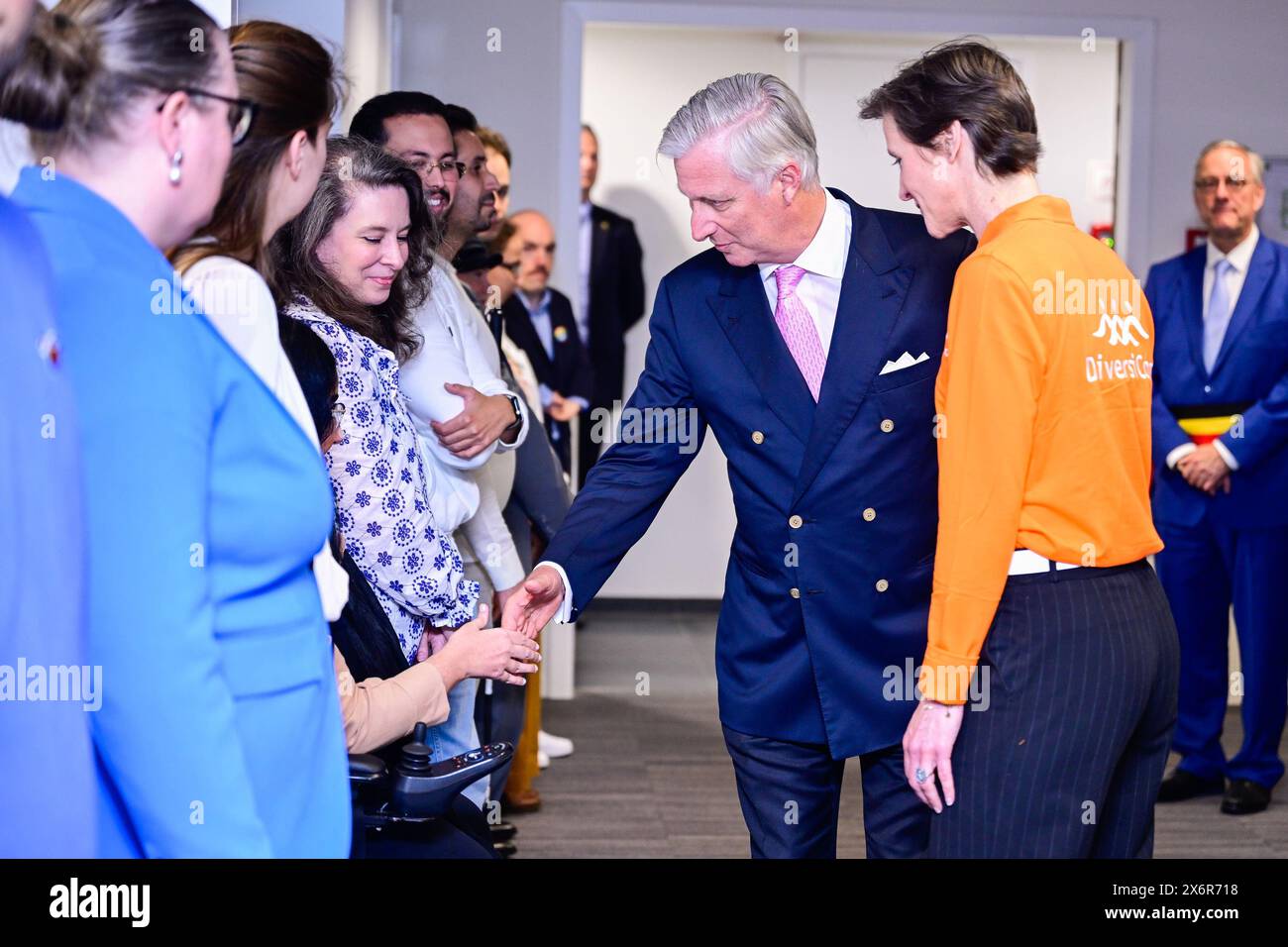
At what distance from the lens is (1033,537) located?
1.71 m

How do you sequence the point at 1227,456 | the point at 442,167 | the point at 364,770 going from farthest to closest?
the point at 1227,456, the point at 442,167, the point at 364,770

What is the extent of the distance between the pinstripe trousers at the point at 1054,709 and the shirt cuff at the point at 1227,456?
8.38 ft

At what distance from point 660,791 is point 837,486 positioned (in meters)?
2.38

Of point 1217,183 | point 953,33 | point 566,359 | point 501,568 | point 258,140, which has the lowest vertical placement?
point 501,568

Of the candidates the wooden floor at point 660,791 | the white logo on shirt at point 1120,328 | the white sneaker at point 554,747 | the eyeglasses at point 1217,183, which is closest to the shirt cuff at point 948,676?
the white logo on shirt at point 1120,328

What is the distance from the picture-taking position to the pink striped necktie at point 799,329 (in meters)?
2.04

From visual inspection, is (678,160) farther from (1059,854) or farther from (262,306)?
(1059,854)

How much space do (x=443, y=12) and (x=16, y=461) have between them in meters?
4.56

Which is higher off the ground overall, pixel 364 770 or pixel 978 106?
pixel 978 106

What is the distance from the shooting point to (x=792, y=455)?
79.0 inches

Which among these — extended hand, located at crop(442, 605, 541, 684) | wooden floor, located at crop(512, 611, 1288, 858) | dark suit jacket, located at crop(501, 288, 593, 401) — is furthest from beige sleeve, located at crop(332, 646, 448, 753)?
dark suit jacket, located at crop(501, 288, 593, 401)

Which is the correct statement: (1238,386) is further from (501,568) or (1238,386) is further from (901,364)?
(901,364)

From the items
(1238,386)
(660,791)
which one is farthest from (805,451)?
(1238,386)
